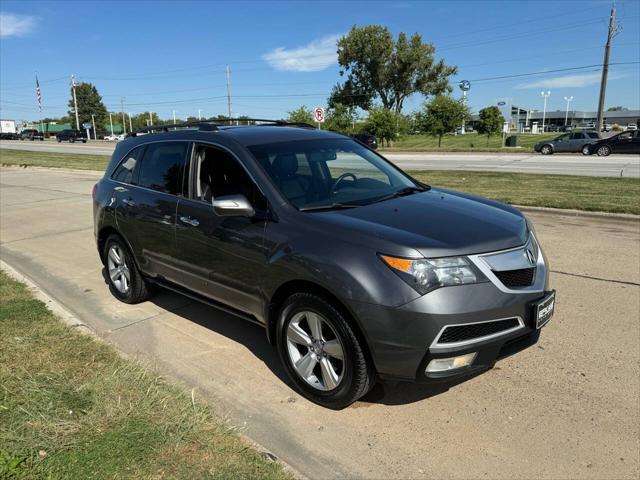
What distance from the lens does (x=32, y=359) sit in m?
3.83

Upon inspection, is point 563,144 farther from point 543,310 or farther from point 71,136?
point 71,136

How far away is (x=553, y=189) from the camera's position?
1249 centimetres

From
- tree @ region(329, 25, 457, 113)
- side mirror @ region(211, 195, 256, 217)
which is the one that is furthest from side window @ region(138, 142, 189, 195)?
tree @ region(329, 25, 457, 113)

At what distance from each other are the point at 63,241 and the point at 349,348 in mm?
6889

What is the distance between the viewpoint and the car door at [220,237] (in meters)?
3.58

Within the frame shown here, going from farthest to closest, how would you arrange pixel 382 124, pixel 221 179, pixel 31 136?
pixel 31 136 < pixel 382 124 < pixel 221 179

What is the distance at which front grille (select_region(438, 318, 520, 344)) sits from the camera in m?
2.81

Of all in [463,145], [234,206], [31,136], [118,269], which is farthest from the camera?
[31,136]

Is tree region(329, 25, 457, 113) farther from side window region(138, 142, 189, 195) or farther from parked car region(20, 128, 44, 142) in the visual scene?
side window region(138, 142, 189, 195)

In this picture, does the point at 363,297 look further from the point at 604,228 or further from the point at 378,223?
the point at 604,228

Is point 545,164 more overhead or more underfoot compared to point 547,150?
more underfoot

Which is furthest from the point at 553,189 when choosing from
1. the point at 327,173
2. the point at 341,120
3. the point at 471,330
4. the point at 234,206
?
the point at 341,120

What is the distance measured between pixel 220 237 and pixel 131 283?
1863 millimetres

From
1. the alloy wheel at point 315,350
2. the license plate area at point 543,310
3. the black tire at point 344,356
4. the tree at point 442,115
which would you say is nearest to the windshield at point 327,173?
the black tire at point 344,356
